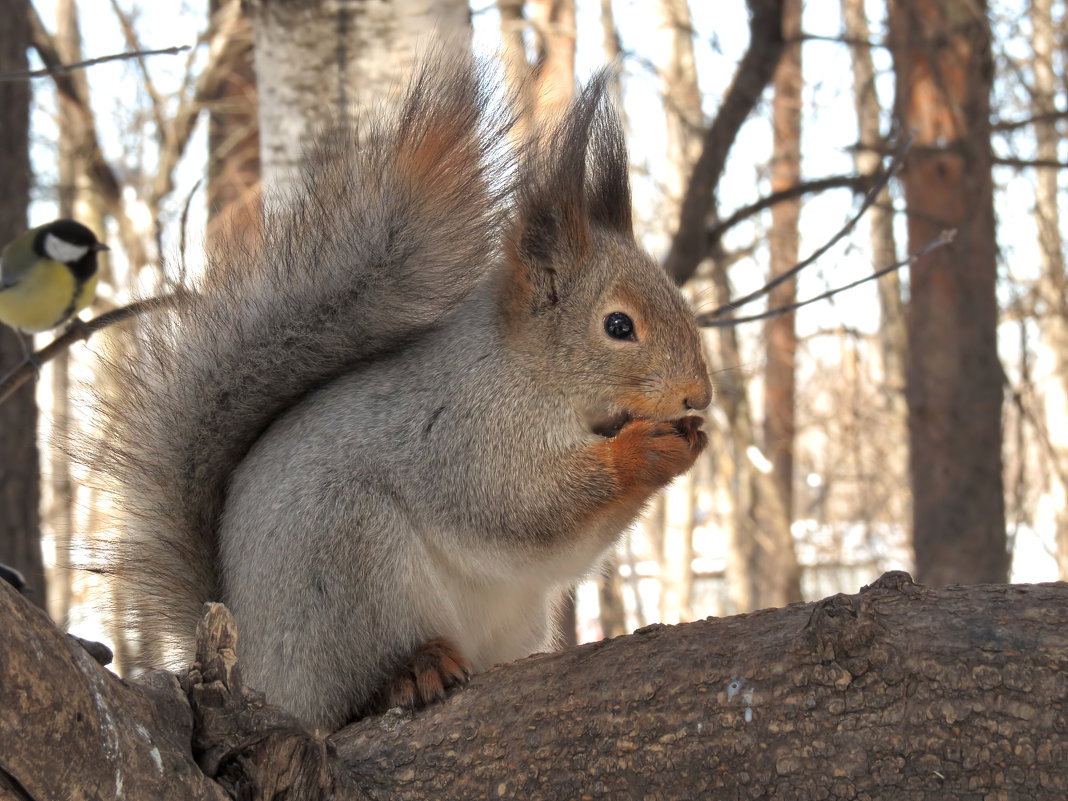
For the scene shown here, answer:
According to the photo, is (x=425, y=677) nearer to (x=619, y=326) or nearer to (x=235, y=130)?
(x=619, y=326)

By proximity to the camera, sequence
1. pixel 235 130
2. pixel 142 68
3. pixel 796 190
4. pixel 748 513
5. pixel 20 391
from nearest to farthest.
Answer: pixel 20 391, pixel 796 190, pixel 142 68, pixel 235 130, pixel 748 513

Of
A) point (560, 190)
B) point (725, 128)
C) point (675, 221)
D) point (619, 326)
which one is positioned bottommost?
point (619, 326)

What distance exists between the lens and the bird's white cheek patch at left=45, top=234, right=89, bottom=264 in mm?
2945

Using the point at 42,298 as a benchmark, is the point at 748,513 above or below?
below

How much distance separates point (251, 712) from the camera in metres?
1.19

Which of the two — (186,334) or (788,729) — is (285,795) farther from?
(186,334)

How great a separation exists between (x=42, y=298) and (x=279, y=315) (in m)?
1.25

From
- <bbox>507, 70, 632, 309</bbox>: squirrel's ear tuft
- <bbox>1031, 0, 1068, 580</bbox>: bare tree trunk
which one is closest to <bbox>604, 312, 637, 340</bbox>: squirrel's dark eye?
<bbox>507, 70, 632, 309</bbox>: squirrel's ear tuft

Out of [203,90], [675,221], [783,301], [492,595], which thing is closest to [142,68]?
[203,90]

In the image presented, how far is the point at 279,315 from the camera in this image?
1.85 metres

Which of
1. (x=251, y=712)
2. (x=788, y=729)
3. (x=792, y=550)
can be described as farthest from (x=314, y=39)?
(x=792, y=550)

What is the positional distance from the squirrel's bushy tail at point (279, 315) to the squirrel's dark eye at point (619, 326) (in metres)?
0.28

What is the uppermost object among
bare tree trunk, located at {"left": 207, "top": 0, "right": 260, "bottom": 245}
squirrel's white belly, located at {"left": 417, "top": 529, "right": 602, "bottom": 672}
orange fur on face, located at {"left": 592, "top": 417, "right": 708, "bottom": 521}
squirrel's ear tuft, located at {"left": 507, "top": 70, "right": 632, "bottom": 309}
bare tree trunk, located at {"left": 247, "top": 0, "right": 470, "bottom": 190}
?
bare tree trunk, located at {"left": 207, "top": 0, "right": 260, "bottom": 245}

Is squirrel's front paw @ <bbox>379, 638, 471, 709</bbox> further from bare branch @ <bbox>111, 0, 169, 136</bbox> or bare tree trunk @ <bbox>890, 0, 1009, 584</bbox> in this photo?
bare branch @ <bbox>111, 0, 169, 136</bbox>
